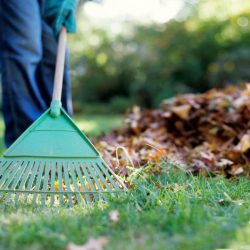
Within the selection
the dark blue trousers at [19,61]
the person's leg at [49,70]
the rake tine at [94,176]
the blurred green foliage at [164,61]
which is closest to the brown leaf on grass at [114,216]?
the rake tine at [94,176]

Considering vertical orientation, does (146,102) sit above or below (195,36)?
below

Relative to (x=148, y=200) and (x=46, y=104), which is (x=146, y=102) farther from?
(x=148, y=200)

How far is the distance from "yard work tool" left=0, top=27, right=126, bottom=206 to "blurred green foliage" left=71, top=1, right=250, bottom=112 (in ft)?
29.2

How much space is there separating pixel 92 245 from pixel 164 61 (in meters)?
11.4

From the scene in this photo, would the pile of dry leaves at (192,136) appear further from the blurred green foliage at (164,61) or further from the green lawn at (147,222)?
the blurred green foliage at (164,61)

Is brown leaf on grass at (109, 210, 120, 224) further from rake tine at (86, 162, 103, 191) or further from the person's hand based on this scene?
the person's hand

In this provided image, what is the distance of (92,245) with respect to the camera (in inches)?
53.8

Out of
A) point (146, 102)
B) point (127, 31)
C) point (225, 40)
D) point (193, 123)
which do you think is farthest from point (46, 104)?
point (127, 31)

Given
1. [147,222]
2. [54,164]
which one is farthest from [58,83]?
[147,222]

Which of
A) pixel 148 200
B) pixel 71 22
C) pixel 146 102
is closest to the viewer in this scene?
pixel 148 200

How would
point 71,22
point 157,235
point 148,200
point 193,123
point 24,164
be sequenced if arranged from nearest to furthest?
1. point 157,235
2. point 148,200
3. point 24,164
4. point 71,22
5. point 193,123

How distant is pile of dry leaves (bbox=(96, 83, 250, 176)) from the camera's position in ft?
8.34

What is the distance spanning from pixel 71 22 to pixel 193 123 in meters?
1.24

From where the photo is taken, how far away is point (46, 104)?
3014 millimetres
